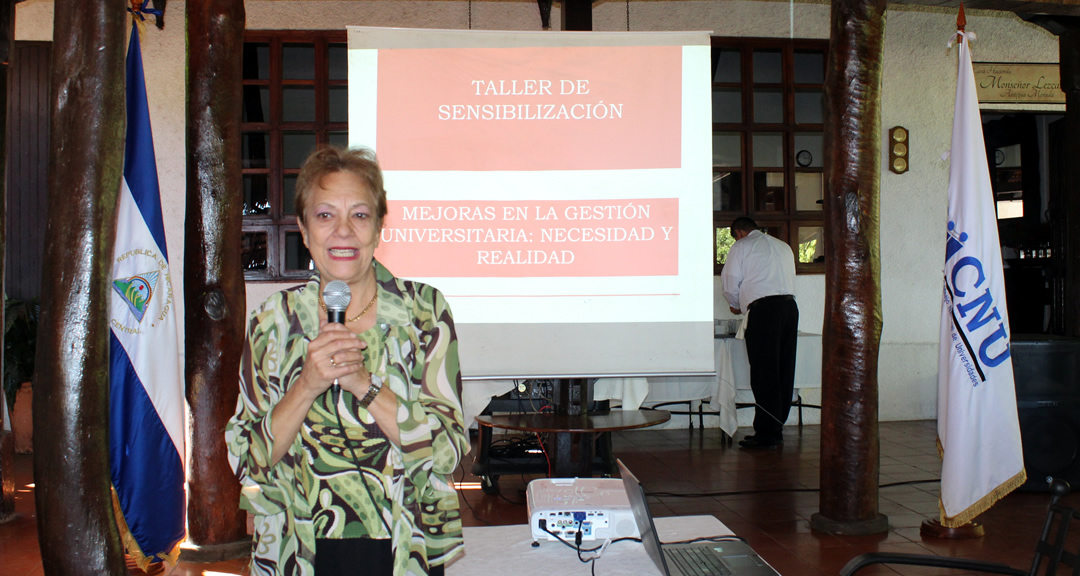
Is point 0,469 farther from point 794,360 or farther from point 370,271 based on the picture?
point 794,360

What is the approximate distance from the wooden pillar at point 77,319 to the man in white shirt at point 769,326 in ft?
14.9

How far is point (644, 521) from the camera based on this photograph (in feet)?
5.57

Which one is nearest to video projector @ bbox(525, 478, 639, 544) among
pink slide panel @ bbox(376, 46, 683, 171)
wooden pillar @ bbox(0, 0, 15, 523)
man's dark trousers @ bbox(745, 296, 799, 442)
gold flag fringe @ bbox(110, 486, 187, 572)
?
pink slide panel @ bbox(376, 46, 683, 171)

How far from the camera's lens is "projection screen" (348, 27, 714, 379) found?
345 centimetres

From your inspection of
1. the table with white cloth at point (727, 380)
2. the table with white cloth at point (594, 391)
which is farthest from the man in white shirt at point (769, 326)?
the table with white cloth at point (594, 391)

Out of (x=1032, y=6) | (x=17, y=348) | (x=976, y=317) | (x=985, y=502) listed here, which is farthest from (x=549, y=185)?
(x=17, y=348)

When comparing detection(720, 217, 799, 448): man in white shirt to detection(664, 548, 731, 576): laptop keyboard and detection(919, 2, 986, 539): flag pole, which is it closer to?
detection(919, 2, 986, 539): flag pole

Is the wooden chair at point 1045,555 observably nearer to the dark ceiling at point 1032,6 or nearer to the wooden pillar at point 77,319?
the wooden pillar at point 77,319

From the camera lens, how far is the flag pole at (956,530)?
3723 mm

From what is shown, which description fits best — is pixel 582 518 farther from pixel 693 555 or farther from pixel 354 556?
pixel 354 556

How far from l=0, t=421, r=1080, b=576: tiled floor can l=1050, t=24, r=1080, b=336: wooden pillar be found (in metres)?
1.40

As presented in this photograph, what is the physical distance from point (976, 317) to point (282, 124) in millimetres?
5309

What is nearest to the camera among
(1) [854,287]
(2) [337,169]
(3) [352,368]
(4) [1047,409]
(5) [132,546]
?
(3) [352,368]

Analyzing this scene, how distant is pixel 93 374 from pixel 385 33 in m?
1.88
